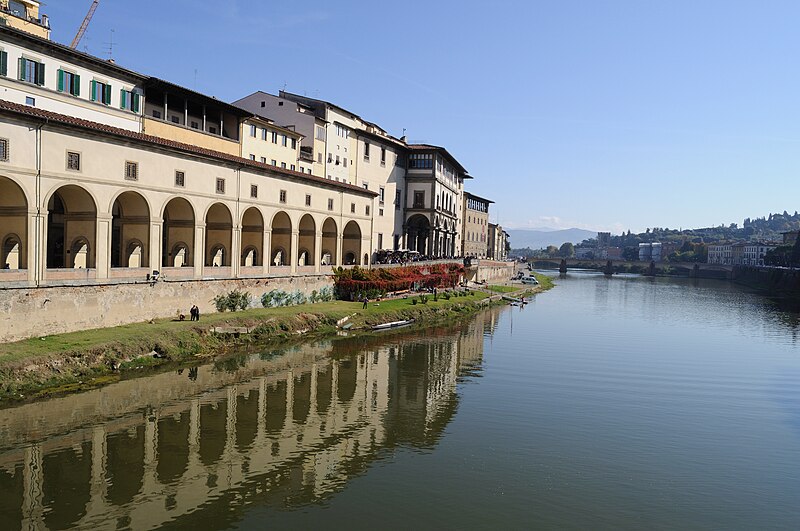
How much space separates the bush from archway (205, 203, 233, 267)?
301 centimetres

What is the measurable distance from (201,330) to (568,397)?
19.8 m

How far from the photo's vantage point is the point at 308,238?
177ft

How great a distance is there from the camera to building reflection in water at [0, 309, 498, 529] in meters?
16.1

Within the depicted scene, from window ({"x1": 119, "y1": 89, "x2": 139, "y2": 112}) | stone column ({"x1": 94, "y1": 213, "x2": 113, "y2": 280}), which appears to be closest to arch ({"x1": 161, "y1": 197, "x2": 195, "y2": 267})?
stone column ({"x1": 94, "y1": 213, "x2": 113, "y2": 280})

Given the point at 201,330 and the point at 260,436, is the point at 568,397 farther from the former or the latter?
the point at 201,330

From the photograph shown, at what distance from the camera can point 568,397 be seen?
94.2 ft

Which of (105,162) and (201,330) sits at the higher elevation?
(105,162)

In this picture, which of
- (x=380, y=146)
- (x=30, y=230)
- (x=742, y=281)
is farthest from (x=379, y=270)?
(x=742, y=281)

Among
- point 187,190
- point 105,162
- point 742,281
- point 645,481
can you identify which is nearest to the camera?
point 645,481

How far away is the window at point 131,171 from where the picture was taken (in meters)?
33.8

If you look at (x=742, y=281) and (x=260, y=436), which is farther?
(x=742, y=281)

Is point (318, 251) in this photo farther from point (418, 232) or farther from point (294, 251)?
point (418, 232)

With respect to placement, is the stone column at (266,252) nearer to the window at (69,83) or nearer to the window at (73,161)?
the window at (69,83)

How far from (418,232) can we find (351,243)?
2559cm
